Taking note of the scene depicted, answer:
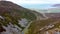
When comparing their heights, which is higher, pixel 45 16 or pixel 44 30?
pixel 45 16

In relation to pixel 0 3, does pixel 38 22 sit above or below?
below

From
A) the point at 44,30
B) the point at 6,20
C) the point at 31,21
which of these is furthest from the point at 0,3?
the point at 44,30

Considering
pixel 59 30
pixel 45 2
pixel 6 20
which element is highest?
pixel 45 2

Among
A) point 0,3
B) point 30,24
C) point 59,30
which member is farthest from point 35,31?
point 0,3

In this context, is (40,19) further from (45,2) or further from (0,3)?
(0,3)

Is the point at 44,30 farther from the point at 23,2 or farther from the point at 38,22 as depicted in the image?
the point at 23,2

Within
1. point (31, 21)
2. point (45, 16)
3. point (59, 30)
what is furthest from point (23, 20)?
point (59, 30)

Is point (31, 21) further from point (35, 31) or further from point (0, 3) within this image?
point (0, 3)
